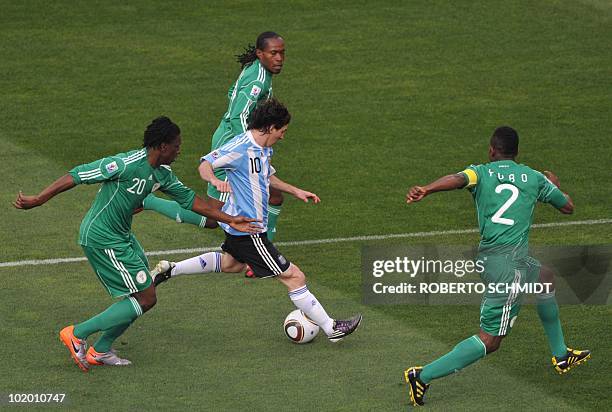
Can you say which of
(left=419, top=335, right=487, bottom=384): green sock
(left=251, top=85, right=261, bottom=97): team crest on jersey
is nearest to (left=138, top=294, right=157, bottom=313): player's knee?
(left=419, top=335, right=487, bottom=384): green sock

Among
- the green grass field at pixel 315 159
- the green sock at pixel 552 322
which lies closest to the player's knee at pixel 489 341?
the green grass field at pixel 315 159

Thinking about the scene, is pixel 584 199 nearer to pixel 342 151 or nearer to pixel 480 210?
pixel 342 151

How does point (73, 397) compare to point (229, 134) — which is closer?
point (73, 397)

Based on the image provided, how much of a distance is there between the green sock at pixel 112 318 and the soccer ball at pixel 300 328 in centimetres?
142

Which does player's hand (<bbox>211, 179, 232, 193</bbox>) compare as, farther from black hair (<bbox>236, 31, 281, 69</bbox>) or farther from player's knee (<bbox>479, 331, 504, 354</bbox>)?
black hair (<bbox>236, 31, 281, 69</bbox>)

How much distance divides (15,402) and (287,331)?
259 centimetres

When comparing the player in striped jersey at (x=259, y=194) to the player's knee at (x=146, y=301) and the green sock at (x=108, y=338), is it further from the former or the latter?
the green sock at (x=108, y=338)

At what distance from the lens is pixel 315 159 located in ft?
61.1

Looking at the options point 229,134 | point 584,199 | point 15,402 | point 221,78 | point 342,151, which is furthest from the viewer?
point 221,78

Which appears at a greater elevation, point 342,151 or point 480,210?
point 480,210

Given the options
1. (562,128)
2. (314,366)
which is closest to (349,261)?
(314,366)

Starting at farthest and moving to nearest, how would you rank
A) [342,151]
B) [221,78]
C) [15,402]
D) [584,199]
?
[221,78] < [342,151] < [584,199] < [15,402]

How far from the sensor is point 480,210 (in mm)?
11156

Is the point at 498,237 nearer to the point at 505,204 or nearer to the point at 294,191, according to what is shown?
the point at 505,204
